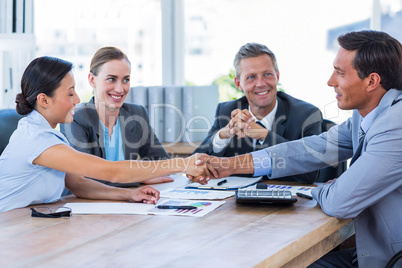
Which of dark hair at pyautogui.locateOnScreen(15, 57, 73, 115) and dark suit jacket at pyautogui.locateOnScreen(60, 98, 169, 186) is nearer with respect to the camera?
dark hair at pyautogui.locateOnScreen(15, 57, 73, 115)

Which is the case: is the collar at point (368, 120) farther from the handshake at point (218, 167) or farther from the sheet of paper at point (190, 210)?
the sheet of paper at point (190, 210)

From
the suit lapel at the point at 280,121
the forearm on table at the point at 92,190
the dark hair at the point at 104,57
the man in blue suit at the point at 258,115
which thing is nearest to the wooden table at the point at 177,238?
the forearm on table at the point at 92,190

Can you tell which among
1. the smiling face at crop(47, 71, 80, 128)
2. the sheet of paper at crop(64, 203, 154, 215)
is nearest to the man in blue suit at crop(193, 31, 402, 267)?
the sheet of paper at crop(64, 203, 154, 215)

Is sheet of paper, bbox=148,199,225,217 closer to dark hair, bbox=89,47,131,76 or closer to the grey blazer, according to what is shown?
the grey blazer

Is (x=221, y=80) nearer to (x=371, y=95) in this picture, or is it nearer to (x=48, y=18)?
(x=48, y=18)

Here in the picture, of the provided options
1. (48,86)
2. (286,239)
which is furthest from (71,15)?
(286,239)

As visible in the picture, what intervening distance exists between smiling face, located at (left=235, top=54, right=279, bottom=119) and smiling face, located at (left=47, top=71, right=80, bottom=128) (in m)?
1.13

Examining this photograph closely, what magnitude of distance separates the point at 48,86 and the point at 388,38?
1.32 metres

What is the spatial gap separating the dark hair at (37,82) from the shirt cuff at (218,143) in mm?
975

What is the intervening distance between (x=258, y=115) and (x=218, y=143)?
0.33 meters

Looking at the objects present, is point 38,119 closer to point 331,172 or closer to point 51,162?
point 51,162

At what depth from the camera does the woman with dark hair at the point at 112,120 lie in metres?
2.52

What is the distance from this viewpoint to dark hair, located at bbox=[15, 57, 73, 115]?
191 cm

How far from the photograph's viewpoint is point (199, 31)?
167 inches
